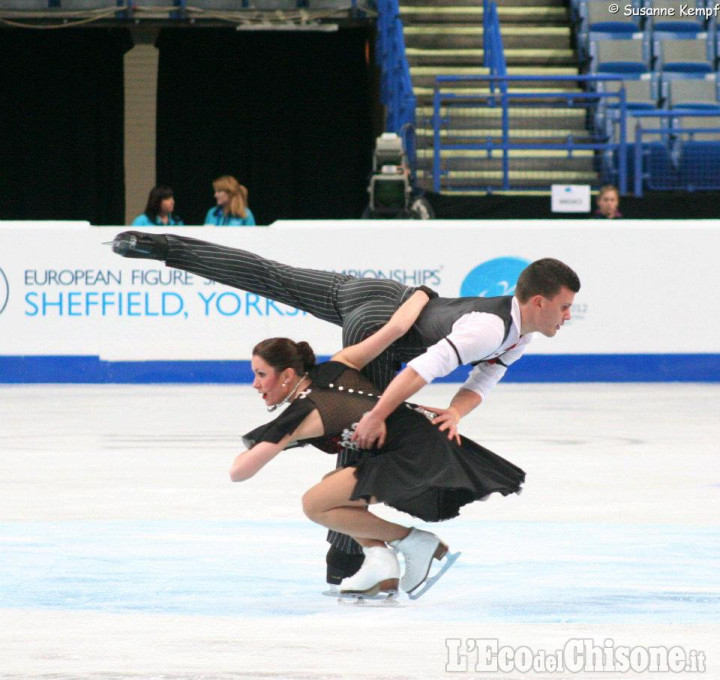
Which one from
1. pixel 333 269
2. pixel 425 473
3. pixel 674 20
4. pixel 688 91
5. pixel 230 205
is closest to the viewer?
pixel 425 473

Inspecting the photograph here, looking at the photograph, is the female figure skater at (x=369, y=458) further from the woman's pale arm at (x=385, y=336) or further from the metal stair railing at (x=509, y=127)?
the metal stair railing at (x=509, y=127)

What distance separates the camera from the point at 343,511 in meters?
4.61

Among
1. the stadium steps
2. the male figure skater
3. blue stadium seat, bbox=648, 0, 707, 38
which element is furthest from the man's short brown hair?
blue stadium seat, bbox=648, 0, 707, 38

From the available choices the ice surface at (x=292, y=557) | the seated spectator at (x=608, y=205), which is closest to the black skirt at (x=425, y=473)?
the ice surface at (x=292, y=557)

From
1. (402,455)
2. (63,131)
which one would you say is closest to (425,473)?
(402,455)

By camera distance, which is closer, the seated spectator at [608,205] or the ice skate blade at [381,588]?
the ice skate blade at [381,588]

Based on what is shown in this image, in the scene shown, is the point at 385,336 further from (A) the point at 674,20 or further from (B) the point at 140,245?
(A) the point at 674,20

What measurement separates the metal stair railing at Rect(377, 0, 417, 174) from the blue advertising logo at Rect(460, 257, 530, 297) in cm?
307

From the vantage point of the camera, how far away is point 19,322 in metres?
11.4

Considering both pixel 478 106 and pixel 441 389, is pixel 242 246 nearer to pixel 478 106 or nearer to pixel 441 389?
pixel 441 389

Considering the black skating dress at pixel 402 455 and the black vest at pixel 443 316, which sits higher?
the black vest at pixel 443 316

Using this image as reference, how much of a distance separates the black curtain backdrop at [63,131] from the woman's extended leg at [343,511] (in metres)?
14.6

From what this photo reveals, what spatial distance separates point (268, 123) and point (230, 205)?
7.47 m

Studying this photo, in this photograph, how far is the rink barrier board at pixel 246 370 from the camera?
1154cm
